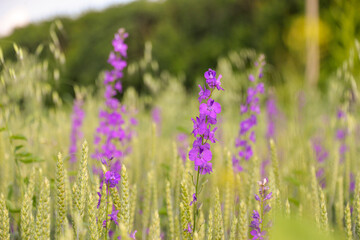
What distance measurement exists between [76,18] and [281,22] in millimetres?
10287

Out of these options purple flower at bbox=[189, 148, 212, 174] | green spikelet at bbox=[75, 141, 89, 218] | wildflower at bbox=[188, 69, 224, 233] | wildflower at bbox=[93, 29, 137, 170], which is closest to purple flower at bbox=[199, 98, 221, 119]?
wildflower at bbox=[188, 69, 224, 233]

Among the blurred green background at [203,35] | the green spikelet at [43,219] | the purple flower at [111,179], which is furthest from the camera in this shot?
the blurred green background at [203,35]

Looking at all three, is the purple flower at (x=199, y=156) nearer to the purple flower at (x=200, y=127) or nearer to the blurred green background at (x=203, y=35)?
the purple flower at (x=200, y=127)

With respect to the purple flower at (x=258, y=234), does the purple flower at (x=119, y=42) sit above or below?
above

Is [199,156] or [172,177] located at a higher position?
[172,177]

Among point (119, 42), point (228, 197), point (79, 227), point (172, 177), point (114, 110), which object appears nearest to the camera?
point (79, 227)

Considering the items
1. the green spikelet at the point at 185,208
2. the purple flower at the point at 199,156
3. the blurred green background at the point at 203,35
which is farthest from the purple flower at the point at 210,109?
the blurred green background at the point at 203,35

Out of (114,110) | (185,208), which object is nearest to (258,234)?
(185,208)

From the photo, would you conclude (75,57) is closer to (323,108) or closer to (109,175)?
(323,108)

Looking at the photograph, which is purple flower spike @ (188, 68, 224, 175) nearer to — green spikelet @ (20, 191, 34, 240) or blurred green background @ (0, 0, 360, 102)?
green spikelet @ (20, 191, 34, 240)

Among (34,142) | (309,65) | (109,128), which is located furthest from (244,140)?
(309,65)

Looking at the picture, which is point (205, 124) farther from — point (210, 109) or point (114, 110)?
point (114, 110)

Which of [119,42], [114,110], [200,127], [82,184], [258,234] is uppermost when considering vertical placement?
[119,42]

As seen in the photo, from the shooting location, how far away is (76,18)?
631 inches
